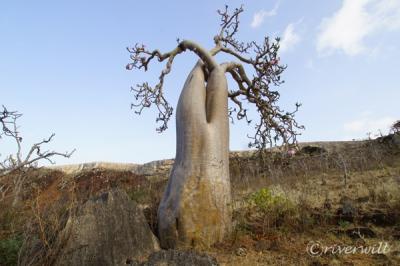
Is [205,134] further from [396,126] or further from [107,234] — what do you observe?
[396,126]

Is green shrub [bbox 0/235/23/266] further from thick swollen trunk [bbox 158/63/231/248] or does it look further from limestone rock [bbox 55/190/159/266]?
thick swollen trunk [bbox 158/63/231/248]

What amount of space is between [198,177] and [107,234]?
1.27 meters

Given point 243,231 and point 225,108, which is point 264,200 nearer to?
point 243,231

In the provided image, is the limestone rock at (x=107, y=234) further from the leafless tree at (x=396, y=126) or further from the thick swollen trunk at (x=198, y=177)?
the leafless tree at (x=396, y=126)

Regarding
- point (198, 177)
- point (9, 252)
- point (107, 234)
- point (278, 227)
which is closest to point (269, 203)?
point (278, 227)

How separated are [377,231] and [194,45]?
3878 millimetres

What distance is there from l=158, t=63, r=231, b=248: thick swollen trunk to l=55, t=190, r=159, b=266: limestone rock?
0.36m

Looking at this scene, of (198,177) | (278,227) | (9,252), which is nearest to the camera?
(9,252)

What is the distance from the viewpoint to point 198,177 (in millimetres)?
4422

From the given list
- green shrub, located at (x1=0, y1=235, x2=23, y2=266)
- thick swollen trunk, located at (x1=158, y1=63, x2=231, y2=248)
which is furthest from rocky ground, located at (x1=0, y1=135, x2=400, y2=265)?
thick swollen trunk, located at (x1=158, y1=63, x2=231, y2=248)

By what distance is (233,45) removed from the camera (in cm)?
695

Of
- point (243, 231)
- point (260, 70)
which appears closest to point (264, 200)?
point (243, 231)

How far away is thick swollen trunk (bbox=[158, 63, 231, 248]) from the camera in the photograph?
4.22m

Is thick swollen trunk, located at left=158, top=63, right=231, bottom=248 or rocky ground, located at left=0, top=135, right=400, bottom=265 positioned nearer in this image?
rocky ground, located at left=0, top=135, right=400, bottom=265
